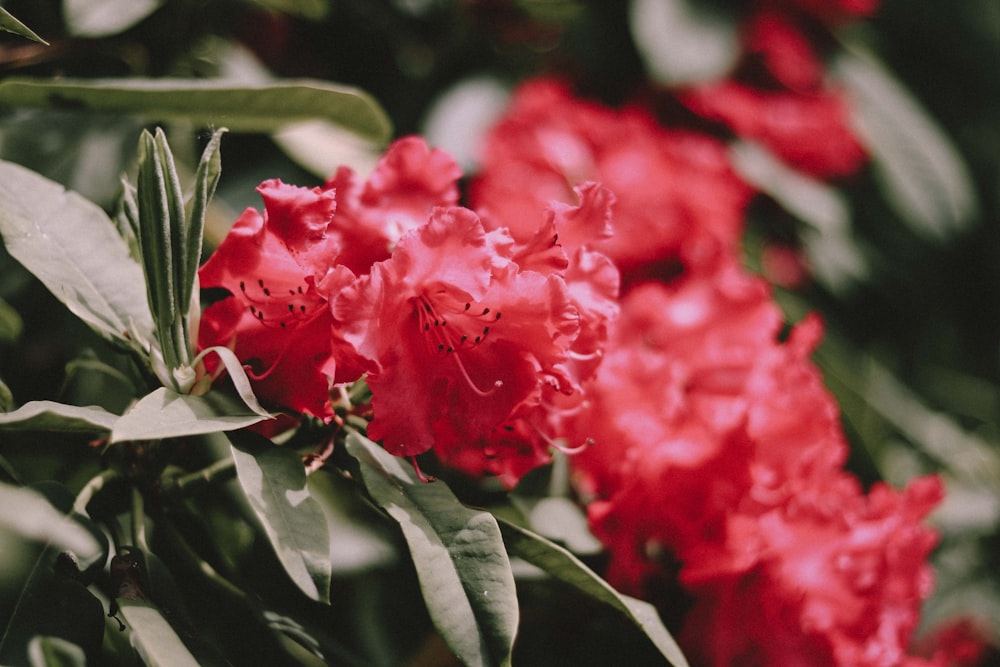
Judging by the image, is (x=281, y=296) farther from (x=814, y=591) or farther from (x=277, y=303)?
(x=814, y=591)

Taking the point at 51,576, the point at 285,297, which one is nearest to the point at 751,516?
the point at 285,297

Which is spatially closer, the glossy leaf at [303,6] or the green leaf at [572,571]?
the green leaf at [572,571]

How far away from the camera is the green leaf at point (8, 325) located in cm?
72

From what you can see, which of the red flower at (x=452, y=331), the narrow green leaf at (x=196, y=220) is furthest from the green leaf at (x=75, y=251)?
the red flower at (x=452, y=331)

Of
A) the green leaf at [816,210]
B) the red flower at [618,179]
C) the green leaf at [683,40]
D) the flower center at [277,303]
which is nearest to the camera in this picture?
the flower center at [277,303]

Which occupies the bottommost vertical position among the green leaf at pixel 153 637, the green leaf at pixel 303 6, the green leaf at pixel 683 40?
the green leaf at pixel 153 637

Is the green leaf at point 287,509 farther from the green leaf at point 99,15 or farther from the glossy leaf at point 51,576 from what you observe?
the green leaf at point 99,15

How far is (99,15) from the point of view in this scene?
875 mm

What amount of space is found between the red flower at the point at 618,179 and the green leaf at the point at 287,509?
0.60 meters

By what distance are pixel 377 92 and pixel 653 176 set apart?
46 cm

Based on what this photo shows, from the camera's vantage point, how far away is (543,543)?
606 millimetres

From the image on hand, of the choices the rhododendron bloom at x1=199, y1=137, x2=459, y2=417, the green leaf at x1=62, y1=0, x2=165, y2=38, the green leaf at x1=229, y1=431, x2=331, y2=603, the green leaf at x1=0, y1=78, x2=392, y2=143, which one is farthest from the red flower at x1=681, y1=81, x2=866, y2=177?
the green leaf at x1=229, y1=431, x2=331, y2=603

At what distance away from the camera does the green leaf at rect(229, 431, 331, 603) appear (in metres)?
0.49

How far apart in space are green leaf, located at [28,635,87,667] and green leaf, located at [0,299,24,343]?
33cm
